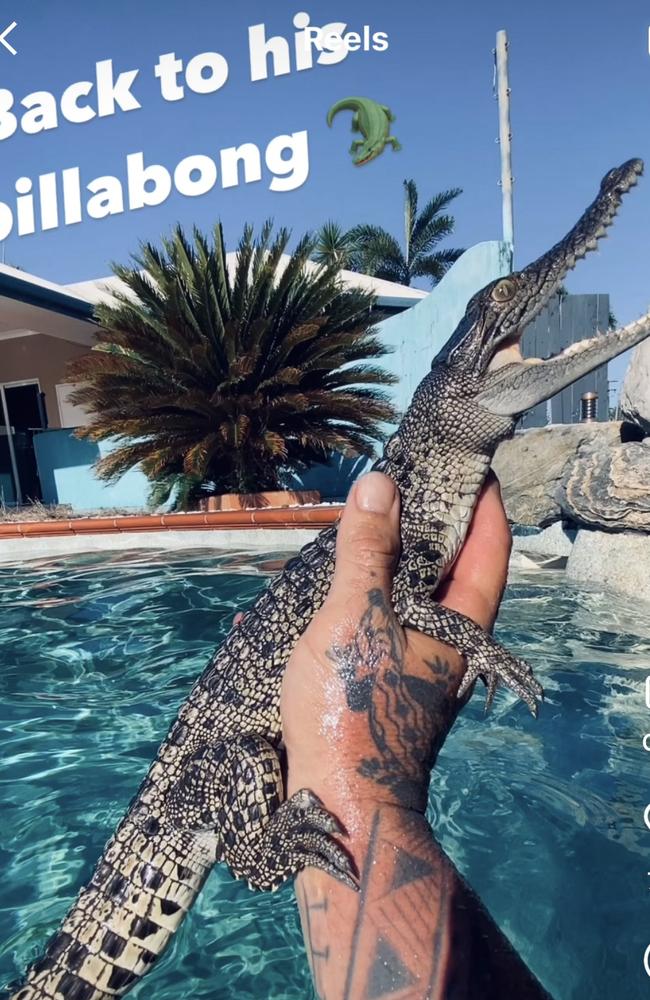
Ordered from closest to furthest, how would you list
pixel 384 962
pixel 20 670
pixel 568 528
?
pixel 384 962
pixel 20 670
pixel 568 528

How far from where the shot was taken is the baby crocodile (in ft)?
48.6

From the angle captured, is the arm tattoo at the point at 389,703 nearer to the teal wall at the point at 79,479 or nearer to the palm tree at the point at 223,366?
the palm tree at the point at 223,366

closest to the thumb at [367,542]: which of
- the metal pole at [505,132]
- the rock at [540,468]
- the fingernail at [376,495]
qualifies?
the fingernail at [376,495]

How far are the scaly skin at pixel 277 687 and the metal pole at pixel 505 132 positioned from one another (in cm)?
1013

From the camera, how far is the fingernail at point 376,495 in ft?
6.91

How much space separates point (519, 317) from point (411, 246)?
3186 centimetres

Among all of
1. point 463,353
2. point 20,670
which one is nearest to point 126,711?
point 20,670

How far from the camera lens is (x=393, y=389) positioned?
14188 millimetres

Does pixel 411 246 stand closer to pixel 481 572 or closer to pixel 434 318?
pixel 434 318

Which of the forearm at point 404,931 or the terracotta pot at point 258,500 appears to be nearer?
the forearm at point 404,931

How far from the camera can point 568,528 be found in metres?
7.88

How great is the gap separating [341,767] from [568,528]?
6461mm

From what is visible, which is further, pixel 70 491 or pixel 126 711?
pixel 70 491

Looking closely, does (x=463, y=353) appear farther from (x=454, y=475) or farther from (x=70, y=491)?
(x=70, y=491)
